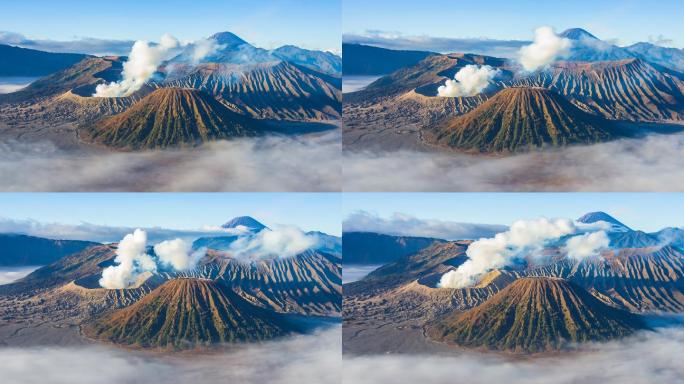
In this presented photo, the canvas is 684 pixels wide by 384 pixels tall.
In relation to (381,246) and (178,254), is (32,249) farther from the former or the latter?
(381,246)

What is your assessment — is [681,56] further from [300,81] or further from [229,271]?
[229,271]

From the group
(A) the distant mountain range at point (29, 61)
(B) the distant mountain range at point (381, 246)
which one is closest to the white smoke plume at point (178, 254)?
(B) the distant mountain range at point (381, 246)

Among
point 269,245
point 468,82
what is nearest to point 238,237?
point 269,245

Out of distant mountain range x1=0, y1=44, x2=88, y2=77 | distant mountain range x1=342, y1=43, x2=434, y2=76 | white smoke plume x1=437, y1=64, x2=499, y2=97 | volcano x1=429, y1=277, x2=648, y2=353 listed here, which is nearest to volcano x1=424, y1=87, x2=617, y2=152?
white smoke plume x1=437, y1=64, x2=499, y2=97

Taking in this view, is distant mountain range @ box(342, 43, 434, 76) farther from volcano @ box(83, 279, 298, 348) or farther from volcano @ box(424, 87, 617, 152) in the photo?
volcano @ box(83, 279, 298, 348)

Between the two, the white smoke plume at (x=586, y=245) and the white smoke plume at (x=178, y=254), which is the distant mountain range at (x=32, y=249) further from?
the white smoke plume at (x=586, y=245)
